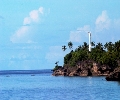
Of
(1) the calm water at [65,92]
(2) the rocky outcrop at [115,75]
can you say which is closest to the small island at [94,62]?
(2) the rocky outcrop at [115,75]

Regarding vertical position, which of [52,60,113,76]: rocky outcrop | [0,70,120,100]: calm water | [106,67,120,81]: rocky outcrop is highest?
[52,60,113,76]: rocky outcrop

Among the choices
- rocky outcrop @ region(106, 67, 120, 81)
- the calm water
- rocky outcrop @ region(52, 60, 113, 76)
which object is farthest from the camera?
rocky outcrop @ region(52, 60, 113, 76)

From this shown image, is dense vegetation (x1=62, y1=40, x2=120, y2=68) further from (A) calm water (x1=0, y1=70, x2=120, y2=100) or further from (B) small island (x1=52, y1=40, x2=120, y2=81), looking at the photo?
(A) calm water (x1=0, y1=70, x2=120, y2=100)

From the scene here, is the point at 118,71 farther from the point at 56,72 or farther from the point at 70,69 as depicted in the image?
the point at 56,72

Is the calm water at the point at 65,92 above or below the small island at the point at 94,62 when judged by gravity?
below

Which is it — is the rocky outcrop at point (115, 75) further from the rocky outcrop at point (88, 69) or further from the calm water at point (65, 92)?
the rocky outcrop at point (88, 69)

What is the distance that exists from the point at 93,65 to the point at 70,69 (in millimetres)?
14414

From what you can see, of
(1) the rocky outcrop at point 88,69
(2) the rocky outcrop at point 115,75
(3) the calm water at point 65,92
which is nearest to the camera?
(3) the calm water at point 65,92

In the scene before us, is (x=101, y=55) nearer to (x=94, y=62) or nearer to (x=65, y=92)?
(x=94, y=62)

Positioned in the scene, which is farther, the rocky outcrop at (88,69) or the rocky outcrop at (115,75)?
the rocky outcrop at (88,69)

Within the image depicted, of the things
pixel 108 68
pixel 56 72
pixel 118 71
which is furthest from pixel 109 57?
pixel 118 71

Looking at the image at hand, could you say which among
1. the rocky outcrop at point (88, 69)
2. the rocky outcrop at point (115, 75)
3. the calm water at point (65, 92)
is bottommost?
the calm water at point (65, 92)

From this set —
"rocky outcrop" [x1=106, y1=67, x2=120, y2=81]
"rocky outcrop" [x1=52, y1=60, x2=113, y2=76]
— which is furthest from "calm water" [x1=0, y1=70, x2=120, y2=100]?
"rocky outcrop" [x1=52, y1=60, x2=113, y2=76]

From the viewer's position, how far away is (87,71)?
172500 millimetres
